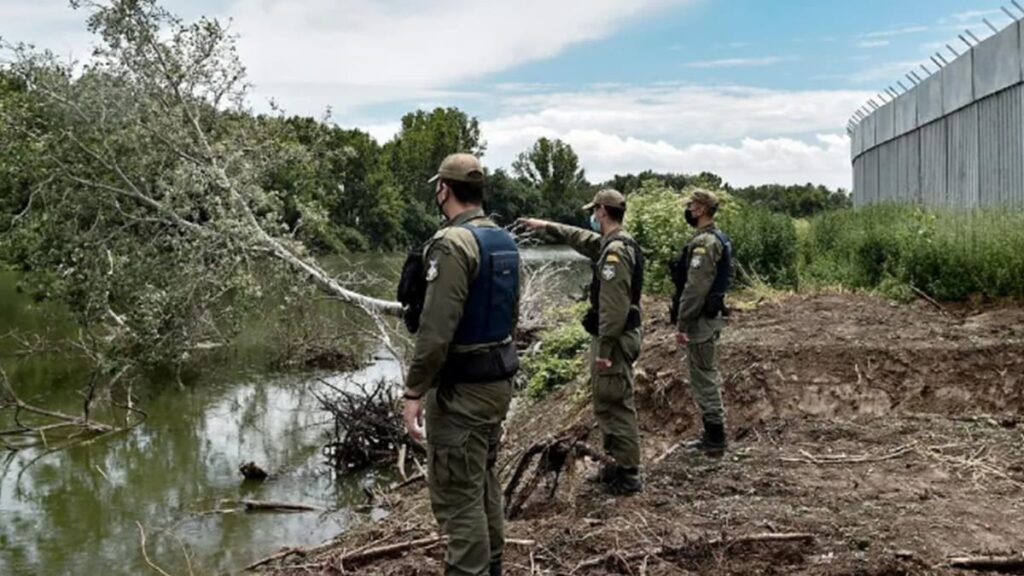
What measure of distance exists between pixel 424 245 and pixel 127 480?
6349 millimetres

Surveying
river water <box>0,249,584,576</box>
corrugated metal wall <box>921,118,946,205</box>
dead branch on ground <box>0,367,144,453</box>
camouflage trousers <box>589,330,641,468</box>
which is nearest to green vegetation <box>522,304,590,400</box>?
river water <box>0,249,584,576</box>

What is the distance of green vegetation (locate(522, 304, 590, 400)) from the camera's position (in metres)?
9.75

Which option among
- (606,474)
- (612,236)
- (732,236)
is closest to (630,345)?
(612,236)

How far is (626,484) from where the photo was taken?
17.5 ft

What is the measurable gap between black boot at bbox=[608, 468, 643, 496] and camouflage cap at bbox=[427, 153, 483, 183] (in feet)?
7.44

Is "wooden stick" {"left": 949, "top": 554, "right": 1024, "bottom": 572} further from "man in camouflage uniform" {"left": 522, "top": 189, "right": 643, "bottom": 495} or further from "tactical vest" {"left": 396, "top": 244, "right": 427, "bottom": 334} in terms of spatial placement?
"tactical vest" {"left": 396, "top": 244, "right": 427, "bottom": 334}

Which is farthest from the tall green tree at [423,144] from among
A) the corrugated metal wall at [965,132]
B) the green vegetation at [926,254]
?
the green vegetation at [926,254]

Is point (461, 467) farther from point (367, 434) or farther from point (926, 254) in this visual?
point (926, 254)

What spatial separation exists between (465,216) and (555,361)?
6255 mm

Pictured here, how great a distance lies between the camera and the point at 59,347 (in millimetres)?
15016

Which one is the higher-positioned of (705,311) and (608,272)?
(608,272)

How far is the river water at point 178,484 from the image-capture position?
22.3 feet

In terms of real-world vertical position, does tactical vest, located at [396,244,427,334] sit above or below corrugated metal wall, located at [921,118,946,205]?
below

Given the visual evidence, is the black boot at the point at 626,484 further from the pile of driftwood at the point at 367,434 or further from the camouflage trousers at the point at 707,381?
the pile of driftwood at the point at 367,434
